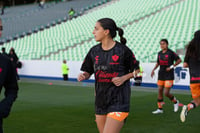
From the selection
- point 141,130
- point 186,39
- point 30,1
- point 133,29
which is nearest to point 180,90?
point 186,39

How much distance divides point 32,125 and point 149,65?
38.6 feet

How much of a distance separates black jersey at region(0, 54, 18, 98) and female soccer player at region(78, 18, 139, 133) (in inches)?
79.3

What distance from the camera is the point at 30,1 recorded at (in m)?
69.1

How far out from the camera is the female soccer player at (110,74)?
548 cm

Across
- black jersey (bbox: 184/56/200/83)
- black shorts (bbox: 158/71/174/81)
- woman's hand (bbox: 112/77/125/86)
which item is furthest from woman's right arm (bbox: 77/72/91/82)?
black shorts (bbox: 158/71/174/81)

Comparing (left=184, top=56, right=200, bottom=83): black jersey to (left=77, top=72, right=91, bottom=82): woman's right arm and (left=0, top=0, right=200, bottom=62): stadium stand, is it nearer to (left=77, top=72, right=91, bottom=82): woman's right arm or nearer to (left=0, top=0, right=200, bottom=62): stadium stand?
(left=77, top=72, right=91, bottom=82): woman's right arm

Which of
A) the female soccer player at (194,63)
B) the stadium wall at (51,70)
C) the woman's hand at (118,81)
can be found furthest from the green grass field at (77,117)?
the stadium wall at (51,70)

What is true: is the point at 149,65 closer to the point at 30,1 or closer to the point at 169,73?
the point at 169,73

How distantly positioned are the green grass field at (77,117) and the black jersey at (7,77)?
214 inches

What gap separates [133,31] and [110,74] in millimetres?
23786

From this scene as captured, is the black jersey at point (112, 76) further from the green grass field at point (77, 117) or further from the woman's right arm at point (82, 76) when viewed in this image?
the green grass field at point (77, 117)

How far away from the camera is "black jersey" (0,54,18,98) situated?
3556 millimetres

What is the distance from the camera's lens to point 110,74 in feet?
18.1

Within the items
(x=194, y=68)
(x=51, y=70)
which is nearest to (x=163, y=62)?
(x=194, y=68)
